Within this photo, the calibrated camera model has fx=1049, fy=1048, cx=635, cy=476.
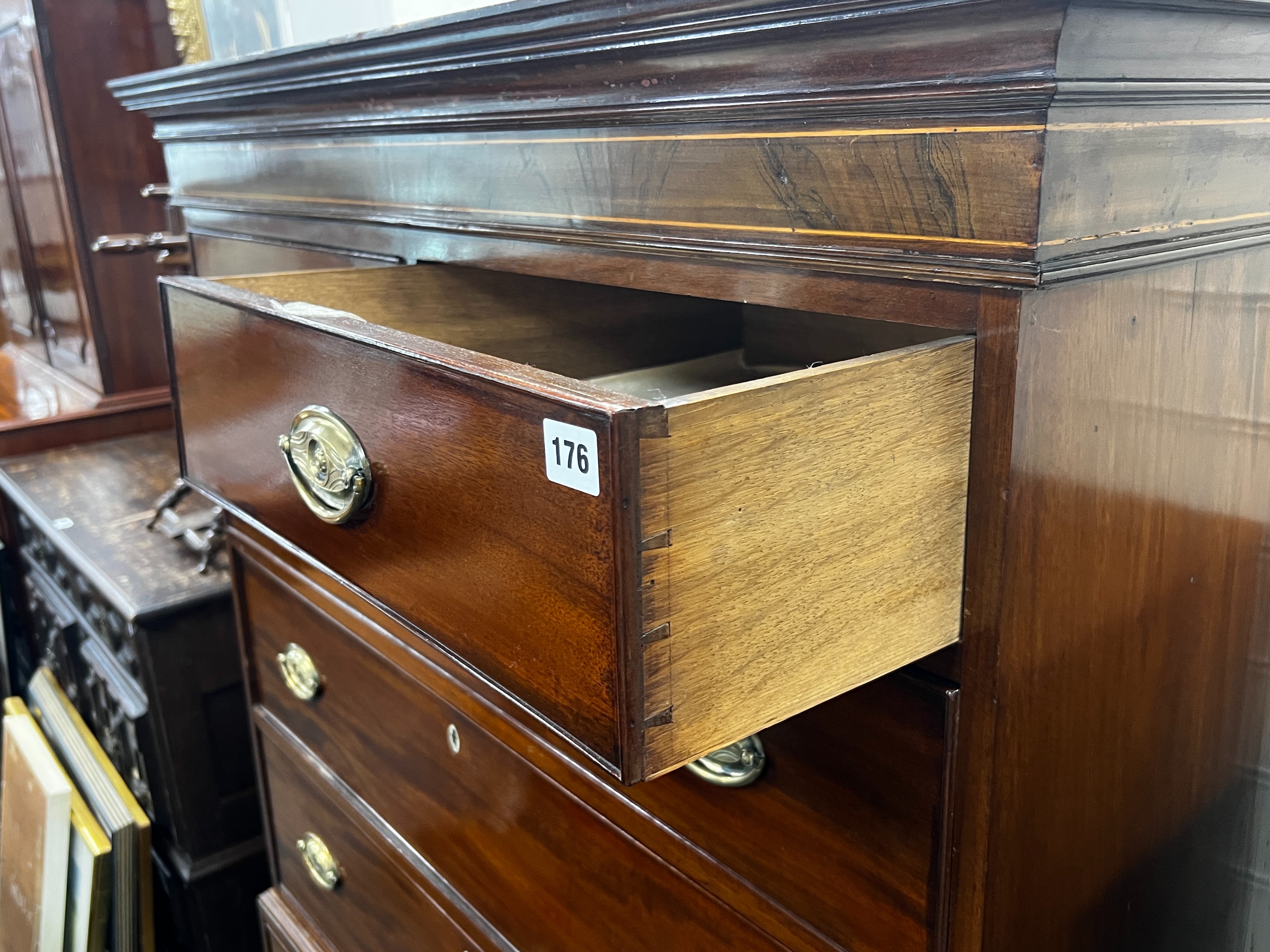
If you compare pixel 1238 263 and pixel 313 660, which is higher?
pixel 1238 263

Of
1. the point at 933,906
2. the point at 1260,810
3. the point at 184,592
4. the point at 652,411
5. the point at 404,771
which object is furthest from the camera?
the point at 184,592

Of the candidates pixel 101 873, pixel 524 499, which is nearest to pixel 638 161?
pixel 524 499

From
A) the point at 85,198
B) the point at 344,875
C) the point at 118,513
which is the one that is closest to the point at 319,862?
the point at 344,875

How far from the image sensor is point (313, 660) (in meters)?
0.98

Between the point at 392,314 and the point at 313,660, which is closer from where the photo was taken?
the point at 392,314

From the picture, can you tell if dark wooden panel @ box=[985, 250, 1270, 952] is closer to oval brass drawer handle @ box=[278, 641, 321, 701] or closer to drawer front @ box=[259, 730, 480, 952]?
drawer front @ box=[259, 730, 480, 952]

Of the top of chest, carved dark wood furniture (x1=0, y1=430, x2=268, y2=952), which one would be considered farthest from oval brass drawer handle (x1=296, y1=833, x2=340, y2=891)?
the top of chest

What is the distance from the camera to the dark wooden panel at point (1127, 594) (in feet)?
1.46

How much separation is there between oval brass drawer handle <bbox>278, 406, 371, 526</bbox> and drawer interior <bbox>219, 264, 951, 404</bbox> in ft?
0.57

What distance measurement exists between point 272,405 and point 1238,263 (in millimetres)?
509

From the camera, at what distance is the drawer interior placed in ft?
2.39

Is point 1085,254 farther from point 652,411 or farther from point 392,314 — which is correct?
point 392,314

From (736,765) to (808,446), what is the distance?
25cm

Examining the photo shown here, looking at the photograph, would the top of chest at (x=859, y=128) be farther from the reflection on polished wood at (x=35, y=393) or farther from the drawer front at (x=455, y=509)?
the reflection on polished wood at (x=35, y=393)
